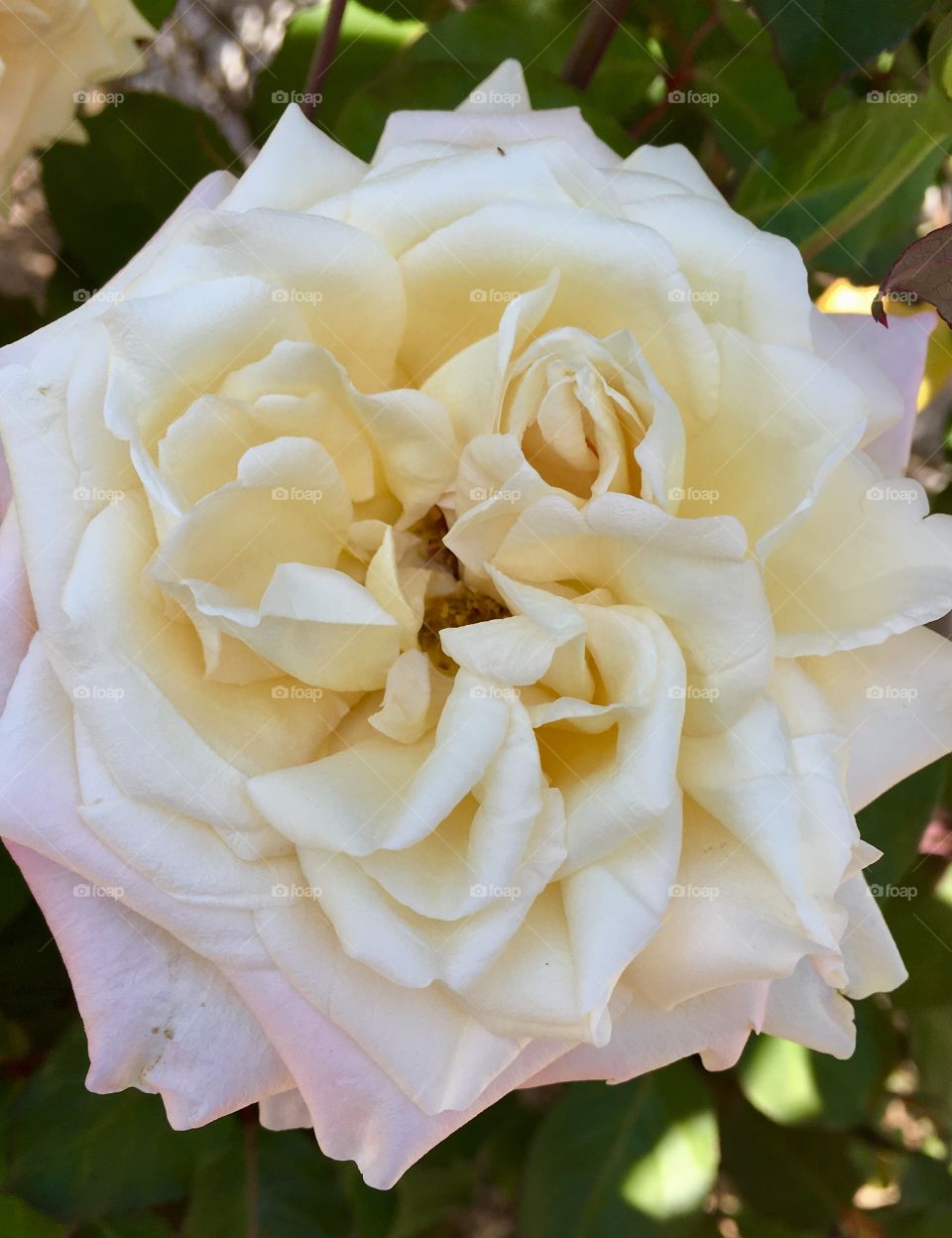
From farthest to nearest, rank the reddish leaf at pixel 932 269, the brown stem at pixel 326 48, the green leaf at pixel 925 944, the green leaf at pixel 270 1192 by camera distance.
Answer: the green leaf at pixel 925 944, the green leaf at pixel 270 1192, the brown stem at pixel 326 48, the reddish leaf at pixel 932 269

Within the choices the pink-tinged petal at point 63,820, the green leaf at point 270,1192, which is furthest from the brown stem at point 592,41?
the green leaf at point 270,1192

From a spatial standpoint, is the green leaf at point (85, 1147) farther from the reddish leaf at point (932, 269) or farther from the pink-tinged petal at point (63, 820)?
the reddish leaf at point (932, 269)

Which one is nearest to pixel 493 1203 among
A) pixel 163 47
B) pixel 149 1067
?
pixel 149 1067

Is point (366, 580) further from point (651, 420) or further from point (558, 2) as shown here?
point (558, 2)

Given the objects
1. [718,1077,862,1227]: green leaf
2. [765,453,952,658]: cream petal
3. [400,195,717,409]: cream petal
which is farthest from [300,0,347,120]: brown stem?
[718,1077,862,1227]: green leaf

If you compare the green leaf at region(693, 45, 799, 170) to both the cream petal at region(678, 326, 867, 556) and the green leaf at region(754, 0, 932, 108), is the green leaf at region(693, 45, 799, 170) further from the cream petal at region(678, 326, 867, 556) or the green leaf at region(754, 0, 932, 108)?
the cream petal at region(678, 326, 867, 556)

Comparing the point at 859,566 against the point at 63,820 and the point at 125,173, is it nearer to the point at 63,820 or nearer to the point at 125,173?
the point at 63,820
